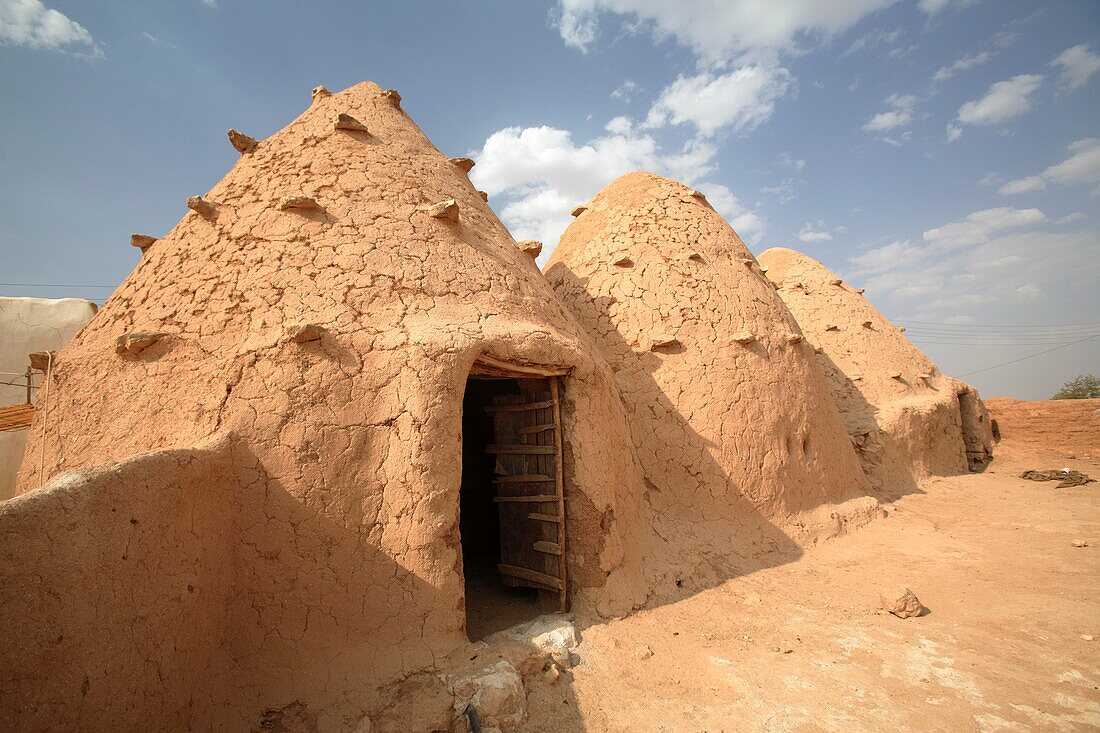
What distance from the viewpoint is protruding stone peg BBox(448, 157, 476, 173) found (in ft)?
21.0

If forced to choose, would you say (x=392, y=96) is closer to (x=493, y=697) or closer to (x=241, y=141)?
(x=241, y=141)

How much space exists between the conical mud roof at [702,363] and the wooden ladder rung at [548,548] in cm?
166

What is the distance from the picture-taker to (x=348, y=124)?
5508 mm

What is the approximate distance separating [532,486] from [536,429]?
1.90 ft

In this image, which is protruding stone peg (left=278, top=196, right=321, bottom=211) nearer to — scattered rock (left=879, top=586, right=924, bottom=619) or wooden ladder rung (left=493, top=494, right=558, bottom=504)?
wooden ladder rung (left=493, top=494, right=558, bottom=504)

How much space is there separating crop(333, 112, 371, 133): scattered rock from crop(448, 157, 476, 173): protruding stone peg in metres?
1.08

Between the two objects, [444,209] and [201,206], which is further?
[444,209]

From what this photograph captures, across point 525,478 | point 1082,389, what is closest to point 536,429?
point 525,478

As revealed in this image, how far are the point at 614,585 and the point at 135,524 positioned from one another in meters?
3.61

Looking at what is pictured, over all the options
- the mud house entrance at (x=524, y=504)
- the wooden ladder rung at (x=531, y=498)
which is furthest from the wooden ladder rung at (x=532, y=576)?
the wooden ladder rung at (x=531, y=498)

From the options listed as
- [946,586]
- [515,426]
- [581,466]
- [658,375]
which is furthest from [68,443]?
[946,586]

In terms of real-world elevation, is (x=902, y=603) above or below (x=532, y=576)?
below

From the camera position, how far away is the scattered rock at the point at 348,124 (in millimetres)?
5457

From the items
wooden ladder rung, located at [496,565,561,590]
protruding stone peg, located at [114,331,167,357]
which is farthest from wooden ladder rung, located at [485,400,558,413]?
protruding stone peg, located at [114,331,167,357]
